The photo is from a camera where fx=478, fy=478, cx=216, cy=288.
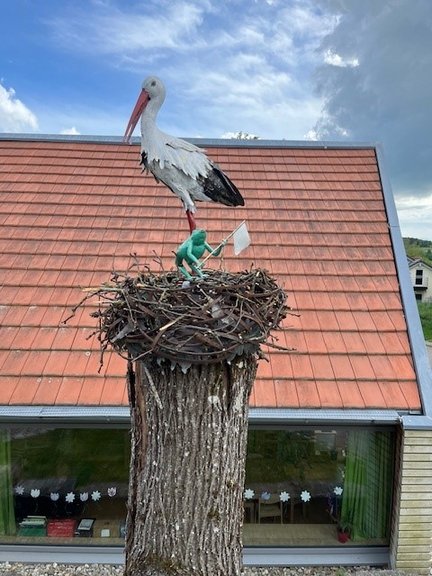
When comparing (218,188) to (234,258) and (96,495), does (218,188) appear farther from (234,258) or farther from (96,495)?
(96,495)

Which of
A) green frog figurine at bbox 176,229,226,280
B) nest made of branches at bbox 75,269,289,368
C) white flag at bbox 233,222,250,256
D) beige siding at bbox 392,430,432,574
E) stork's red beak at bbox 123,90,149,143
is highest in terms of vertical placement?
stork's red beak at bbox 123,90,149,143

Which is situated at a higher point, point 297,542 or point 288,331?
point 288,331

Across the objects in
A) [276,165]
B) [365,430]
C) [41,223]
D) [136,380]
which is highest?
[276,165]

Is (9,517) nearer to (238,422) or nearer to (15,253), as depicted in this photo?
(15,253)

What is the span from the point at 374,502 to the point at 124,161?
5576 millimetres

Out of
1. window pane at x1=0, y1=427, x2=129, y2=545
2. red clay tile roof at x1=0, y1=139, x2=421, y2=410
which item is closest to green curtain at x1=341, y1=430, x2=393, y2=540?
red clay tile roof at x1=0, y1=139, x2=421, y2=410

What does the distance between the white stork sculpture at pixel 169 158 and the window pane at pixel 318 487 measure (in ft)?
8.80

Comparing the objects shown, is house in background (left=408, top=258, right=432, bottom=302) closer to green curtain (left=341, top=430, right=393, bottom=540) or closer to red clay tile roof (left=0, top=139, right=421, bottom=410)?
red clay tile roof (left=0, top=139, right=421, bottom=410)

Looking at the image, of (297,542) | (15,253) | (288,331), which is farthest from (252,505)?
(15,253)

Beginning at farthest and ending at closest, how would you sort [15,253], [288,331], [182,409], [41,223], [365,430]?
[41,223] < [15,253] < [288,331] < [365,430] < [182,409]

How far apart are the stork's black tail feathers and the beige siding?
2.75 m

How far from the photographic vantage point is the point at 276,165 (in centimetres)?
729

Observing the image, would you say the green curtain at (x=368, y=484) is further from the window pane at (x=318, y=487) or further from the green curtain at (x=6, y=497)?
the green curtain at (x=6, y=497)

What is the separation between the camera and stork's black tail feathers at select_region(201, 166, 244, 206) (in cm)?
292
